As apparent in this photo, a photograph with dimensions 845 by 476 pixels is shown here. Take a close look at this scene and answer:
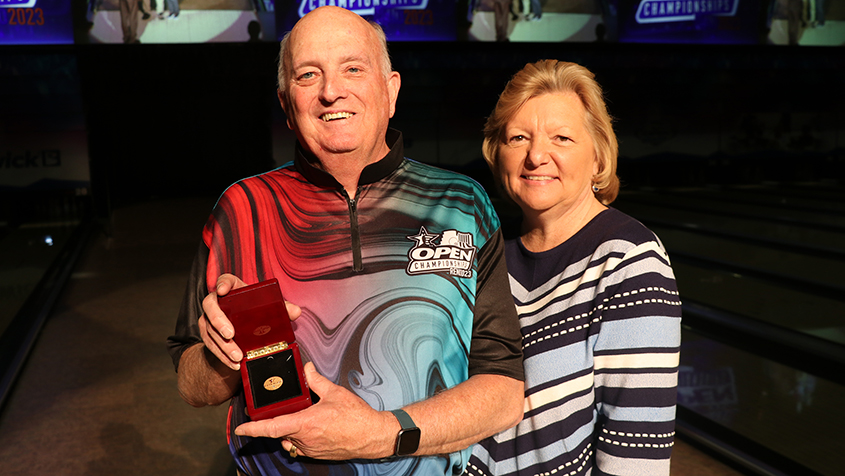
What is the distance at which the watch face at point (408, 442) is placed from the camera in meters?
0.93

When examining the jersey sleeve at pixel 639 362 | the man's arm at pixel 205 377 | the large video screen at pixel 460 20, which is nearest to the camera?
the man's arm at pixel 205 377

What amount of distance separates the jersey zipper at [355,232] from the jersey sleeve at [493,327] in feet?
0.69

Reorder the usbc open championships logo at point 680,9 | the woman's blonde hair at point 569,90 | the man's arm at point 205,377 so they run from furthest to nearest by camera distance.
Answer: the usbc open championships logo at point 680,9 < the woman's blonde hair at point 569,90 < the man's arm at point 205,377

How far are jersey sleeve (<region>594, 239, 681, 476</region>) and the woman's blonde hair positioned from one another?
238 mm

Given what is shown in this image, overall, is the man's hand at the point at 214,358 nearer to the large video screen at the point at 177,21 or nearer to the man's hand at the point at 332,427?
the man's hand at the point at 332,427

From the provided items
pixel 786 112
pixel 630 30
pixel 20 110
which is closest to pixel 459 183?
pixel 630 30

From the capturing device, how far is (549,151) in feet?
3.90

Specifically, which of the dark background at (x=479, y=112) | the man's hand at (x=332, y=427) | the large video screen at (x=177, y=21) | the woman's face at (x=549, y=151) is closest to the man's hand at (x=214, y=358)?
the man's hand at (x=332, y=427)

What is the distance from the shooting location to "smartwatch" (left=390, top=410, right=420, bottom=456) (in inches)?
36.8

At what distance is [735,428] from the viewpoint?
292 cm

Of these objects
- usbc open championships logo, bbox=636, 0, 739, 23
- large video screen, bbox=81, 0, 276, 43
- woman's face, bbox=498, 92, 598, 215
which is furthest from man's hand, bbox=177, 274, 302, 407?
usbc open championships logo, bbox=636, 0, 739, 23

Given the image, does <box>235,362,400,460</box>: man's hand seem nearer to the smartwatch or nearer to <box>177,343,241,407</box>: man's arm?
the smartwatch

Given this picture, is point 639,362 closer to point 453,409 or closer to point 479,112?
point 453,409

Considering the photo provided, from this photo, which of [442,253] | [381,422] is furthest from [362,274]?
[381,422]
